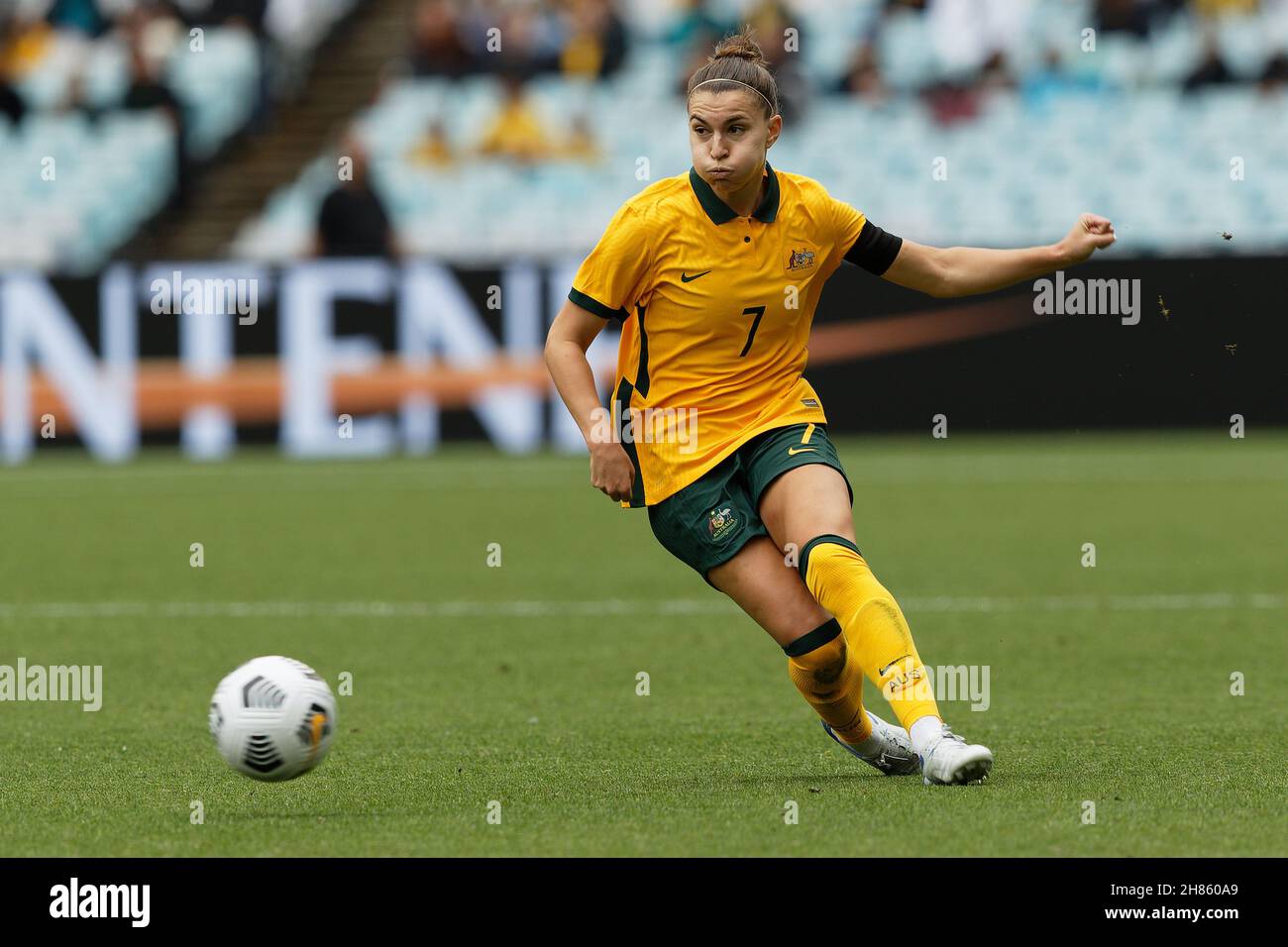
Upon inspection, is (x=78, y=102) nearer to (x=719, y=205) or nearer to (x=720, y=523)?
(x=719, y=205)

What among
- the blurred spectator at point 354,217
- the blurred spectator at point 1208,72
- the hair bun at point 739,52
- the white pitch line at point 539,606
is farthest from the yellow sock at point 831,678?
the blurred spectator at point 1208,72

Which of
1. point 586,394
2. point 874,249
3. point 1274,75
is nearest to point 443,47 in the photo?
point 1274,75

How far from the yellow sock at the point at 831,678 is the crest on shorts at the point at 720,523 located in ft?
1.17

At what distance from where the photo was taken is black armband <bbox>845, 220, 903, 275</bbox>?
6.09 m

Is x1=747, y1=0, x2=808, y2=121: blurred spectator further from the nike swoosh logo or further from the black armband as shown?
the nike swoosh logo

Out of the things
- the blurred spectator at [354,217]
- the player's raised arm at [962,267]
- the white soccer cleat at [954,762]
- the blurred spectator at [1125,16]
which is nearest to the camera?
the white soccer cleat at [954,762]

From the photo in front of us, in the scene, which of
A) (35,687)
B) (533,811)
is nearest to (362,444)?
(35,687)

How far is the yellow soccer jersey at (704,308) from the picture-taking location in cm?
583

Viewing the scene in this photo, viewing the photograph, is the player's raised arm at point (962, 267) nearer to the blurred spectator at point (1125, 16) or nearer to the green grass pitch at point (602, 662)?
the green grass pitch at point (602, 662)

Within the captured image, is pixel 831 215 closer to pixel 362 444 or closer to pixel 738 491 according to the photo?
pixel 738 491

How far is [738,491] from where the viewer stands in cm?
595

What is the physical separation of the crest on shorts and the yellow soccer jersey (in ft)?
0.44

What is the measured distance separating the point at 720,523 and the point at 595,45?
17516mm

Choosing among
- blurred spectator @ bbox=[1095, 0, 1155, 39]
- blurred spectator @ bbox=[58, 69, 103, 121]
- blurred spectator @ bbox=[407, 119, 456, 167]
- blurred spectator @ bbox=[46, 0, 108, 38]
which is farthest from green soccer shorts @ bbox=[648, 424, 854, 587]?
blurred spectator @ bbox=[46, 0, 108, 38]
